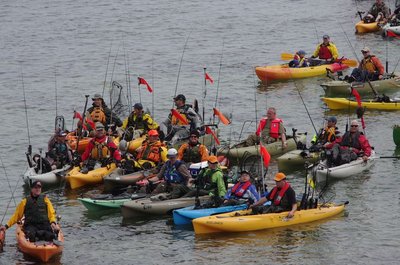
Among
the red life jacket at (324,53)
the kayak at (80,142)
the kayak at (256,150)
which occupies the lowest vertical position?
the kayak at (256,150)

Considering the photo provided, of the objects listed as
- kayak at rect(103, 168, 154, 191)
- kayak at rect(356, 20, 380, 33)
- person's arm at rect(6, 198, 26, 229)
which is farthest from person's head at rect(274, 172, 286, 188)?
kayak at rect(356, 20, 380, 33)

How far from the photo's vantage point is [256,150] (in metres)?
31.9

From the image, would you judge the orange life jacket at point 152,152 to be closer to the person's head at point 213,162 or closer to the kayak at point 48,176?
the kayak at point 48,176

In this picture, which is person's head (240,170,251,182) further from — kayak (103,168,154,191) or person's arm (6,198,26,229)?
person's arm (6,198,26,229)

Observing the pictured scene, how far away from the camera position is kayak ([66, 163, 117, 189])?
30.4 m

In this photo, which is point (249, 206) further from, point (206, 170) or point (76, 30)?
point (76, 30)

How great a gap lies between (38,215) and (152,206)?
3.46 metres

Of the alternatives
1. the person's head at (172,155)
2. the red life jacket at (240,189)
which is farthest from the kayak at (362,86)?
the red life jacket at (240,189)

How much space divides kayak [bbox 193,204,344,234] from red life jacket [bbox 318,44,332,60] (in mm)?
16834

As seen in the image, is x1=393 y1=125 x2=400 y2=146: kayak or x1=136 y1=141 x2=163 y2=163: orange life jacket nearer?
x1=136 y1=141 x2=163 y2=163: orange life jacket

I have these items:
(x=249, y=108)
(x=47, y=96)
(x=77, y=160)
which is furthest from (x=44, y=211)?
(x=47, y=96)

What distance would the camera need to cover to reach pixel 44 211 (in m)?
25.0

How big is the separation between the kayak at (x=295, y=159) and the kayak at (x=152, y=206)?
457 centimetres

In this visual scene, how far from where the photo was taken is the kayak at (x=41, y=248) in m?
24.7
